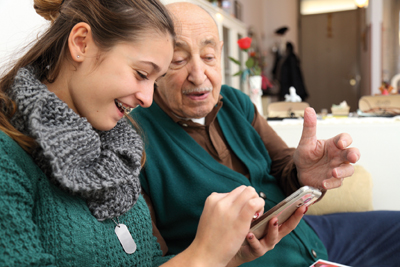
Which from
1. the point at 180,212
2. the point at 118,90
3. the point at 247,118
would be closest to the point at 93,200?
the point at 118,90

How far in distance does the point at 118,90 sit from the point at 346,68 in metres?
6.98

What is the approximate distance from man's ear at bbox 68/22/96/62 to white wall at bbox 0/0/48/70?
1.10 ft

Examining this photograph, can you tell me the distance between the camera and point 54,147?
0.60 meters

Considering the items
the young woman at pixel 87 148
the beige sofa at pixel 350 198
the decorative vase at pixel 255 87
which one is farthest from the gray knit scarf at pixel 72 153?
the decorative vase at pixel 255 87

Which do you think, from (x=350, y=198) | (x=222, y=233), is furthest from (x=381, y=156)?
(x=222, y=233)

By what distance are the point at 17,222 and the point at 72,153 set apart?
147 mm

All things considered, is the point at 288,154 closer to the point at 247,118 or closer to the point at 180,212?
the point at 247,118

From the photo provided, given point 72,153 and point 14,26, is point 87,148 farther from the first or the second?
point 14,26

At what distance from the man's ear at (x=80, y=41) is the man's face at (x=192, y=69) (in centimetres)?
43

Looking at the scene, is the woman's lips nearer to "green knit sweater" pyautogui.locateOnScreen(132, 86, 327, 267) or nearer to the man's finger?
"green knit sweater" pyautogui.locateOnScreen(132, 86, 327, 267)

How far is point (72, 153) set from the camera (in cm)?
63

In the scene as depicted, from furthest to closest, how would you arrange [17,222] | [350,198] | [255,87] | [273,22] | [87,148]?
[273,22] → [255,87] → [350,198] → [87,148] → [17,222]

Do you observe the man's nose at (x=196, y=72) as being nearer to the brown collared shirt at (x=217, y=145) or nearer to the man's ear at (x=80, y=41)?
the brown collared shirt at (x=217, y=145)

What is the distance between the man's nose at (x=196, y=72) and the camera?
1104 mm
